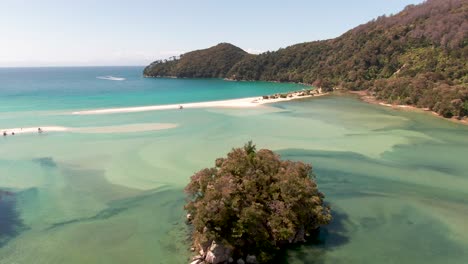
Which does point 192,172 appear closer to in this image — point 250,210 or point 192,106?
point 250,210

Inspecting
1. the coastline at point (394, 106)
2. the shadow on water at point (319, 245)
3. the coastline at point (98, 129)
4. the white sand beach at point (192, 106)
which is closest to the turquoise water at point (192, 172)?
the shadow on water at point (319, 245)

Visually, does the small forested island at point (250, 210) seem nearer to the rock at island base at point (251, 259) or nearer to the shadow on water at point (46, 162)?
the rock at island base at point (251, 259)

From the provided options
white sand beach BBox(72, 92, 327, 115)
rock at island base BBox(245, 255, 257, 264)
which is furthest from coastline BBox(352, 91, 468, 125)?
rock at island base BBox(245, 255, 257, 264)

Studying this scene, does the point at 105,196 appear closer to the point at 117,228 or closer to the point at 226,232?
the point at 117,228

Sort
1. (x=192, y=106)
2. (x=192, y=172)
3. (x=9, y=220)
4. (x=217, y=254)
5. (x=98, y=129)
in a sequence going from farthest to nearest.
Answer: (x=192, y=106), (x=98, y=129), (x=192, y=172), (x=9, y=220), (x=217, y=254)

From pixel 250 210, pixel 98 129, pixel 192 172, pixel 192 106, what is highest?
pixel 250 210

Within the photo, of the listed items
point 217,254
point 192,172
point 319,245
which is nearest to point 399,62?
point 192,172

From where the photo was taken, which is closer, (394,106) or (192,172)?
(192,172)

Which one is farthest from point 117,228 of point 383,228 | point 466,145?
point 466,145
